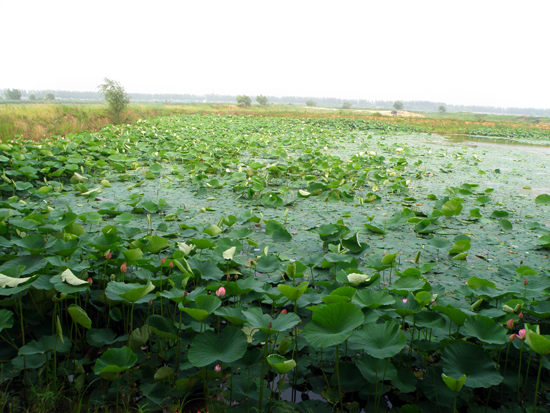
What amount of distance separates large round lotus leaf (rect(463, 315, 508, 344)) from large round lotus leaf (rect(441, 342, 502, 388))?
6 cm

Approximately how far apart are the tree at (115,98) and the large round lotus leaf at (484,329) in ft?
41.6

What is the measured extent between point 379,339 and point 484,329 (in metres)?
0.42

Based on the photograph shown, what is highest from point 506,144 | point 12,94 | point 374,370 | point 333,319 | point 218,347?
point 12,94

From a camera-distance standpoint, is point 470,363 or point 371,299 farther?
point 371,299

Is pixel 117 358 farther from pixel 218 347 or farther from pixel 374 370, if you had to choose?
pixel 374 370

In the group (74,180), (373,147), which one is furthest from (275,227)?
(373,147)

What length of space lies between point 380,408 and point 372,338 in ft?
1.02

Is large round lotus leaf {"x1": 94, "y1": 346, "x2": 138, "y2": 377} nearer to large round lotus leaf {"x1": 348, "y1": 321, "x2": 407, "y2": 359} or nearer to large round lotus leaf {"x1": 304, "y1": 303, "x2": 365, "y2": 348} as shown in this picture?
large round lotus leaf {"x1": 304, "y1": 303, "x2": 365, "y2": 348}

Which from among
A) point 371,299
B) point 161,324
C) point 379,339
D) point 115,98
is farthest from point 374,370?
point 115,98

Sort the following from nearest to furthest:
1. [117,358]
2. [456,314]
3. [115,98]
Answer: [117,358] → [456,314] → [115,98]

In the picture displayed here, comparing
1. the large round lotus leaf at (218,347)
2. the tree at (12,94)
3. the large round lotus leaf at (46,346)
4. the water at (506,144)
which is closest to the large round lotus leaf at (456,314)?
the large round lotus leaf at (218,347)

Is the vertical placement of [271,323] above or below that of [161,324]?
above

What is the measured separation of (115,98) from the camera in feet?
38.3

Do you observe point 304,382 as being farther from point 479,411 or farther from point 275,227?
point 275,227
